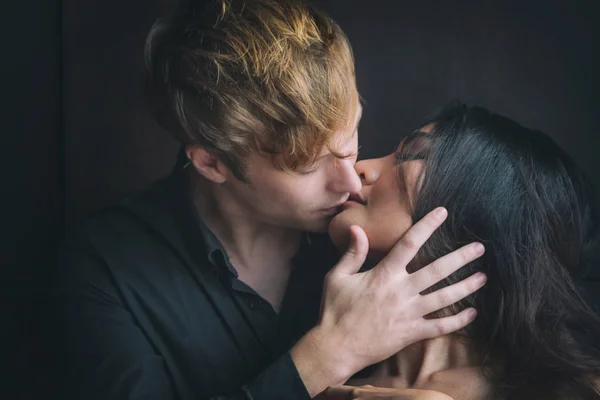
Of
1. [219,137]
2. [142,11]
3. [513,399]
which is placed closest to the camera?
[513,399]

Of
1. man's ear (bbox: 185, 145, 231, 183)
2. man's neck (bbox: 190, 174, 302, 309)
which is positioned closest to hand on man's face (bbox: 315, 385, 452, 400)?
man's neck (bbox: 190, 174, 302, 309)

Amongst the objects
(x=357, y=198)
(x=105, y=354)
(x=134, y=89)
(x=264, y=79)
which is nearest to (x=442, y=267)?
(x=357, y=198)

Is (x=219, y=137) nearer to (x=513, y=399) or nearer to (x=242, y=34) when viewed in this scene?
(x=242, y=34)

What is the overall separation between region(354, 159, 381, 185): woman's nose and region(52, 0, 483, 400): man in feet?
0.06

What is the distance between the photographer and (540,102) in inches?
43.0

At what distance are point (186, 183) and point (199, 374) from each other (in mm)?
288

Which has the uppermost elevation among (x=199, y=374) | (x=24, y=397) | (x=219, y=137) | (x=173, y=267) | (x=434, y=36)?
(x=434, y=36)

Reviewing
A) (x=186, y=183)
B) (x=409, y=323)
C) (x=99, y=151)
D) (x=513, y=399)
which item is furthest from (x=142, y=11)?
(x=513, y=399)

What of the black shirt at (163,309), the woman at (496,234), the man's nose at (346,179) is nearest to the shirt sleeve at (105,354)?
the black shirt at (163,309)

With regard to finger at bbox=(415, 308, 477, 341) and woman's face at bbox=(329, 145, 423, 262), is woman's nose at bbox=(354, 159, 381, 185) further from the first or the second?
finger at bbox=(415, 308, 477, 341)

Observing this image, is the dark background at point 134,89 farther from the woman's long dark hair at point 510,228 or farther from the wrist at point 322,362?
the wrist at point 322,362

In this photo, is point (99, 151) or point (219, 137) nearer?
point (219, 137)

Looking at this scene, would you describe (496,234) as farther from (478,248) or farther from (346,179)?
(346,179)

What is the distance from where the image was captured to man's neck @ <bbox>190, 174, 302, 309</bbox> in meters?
1.00
